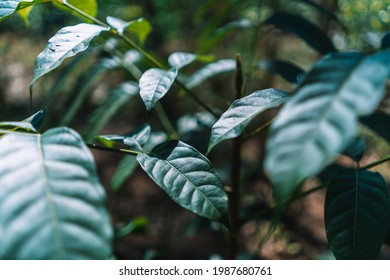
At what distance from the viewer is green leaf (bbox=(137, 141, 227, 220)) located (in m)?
0.56

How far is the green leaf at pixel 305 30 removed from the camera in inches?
39.4

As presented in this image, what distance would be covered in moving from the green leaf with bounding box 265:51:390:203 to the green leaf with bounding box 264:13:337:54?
0.61 m

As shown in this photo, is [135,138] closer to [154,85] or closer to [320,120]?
[154,85]

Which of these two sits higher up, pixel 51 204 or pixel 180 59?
pixel 51 204

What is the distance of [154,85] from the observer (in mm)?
717

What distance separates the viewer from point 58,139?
0.48 metres

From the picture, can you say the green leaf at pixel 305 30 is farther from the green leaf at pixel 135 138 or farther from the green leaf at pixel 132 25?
the green leaf at pixel 135 138

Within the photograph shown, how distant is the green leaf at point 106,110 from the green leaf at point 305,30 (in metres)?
0.57

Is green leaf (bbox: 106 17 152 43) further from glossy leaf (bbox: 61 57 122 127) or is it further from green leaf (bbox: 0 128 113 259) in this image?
green leaf (bbox: 0 128 113 259)

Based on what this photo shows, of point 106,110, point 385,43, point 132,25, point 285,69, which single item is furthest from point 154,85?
point 106,110

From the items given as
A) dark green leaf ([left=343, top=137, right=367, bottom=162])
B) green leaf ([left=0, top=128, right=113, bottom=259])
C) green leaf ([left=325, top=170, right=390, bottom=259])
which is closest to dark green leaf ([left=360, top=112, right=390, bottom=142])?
dark green leaf ([left=343, top=137, right=367, bottom=162])

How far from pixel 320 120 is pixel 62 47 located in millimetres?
493

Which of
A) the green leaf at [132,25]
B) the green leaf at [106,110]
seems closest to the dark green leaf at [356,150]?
the green leaf at [132,25]
